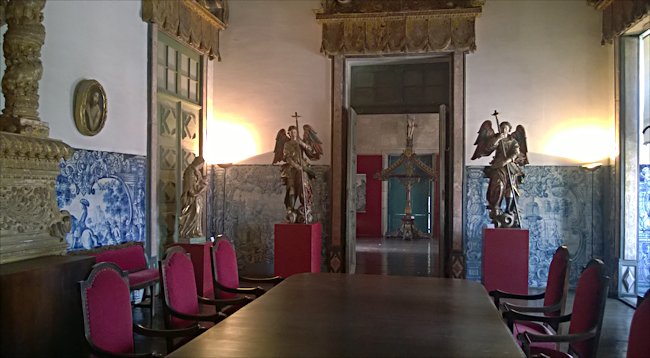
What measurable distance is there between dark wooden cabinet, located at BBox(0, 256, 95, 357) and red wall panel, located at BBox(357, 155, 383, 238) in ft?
43.3

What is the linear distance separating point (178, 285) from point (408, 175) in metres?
13.1

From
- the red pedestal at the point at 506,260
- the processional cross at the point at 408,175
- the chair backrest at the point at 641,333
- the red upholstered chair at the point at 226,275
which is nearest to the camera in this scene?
the chair backrest at the point at 641,333

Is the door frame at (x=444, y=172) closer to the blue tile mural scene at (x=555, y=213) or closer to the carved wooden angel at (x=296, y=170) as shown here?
the blue tile mural scene at (x=555, y=213)

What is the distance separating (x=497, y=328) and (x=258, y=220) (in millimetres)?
6730

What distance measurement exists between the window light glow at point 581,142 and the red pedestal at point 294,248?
4.15 m

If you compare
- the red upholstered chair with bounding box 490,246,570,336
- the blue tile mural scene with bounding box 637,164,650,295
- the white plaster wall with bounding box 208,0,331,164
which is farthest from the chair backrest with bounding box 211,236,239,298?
the blue tile mural scene with bounding box 637,164,650,295

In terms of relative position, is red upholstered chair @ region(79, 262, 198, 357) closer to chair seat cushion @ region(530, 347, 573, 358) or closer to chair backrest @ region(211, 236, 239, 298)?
chair backrest @ region(211, 236, 239, 298)

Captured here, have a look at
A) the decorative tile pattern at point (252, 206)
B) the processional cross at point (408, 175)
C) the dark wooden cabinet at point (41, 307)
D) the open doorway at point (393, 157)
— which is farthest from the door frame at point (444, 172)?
the processional cross at point (408, 175)

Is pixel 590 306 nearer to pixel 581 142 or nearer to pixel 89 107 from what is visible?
pixel 89 107

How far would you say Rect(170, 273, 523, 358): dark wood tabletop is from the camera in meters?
2.29

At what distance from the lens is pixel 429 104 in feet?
30.9

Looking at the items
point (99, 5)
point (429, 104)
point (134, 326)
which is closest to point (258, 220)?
point (429, 104)

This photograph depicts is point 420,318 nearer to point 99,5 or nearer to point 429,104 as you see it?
point 99,5

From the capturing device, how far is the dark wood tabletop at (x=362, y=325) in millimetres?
2287
